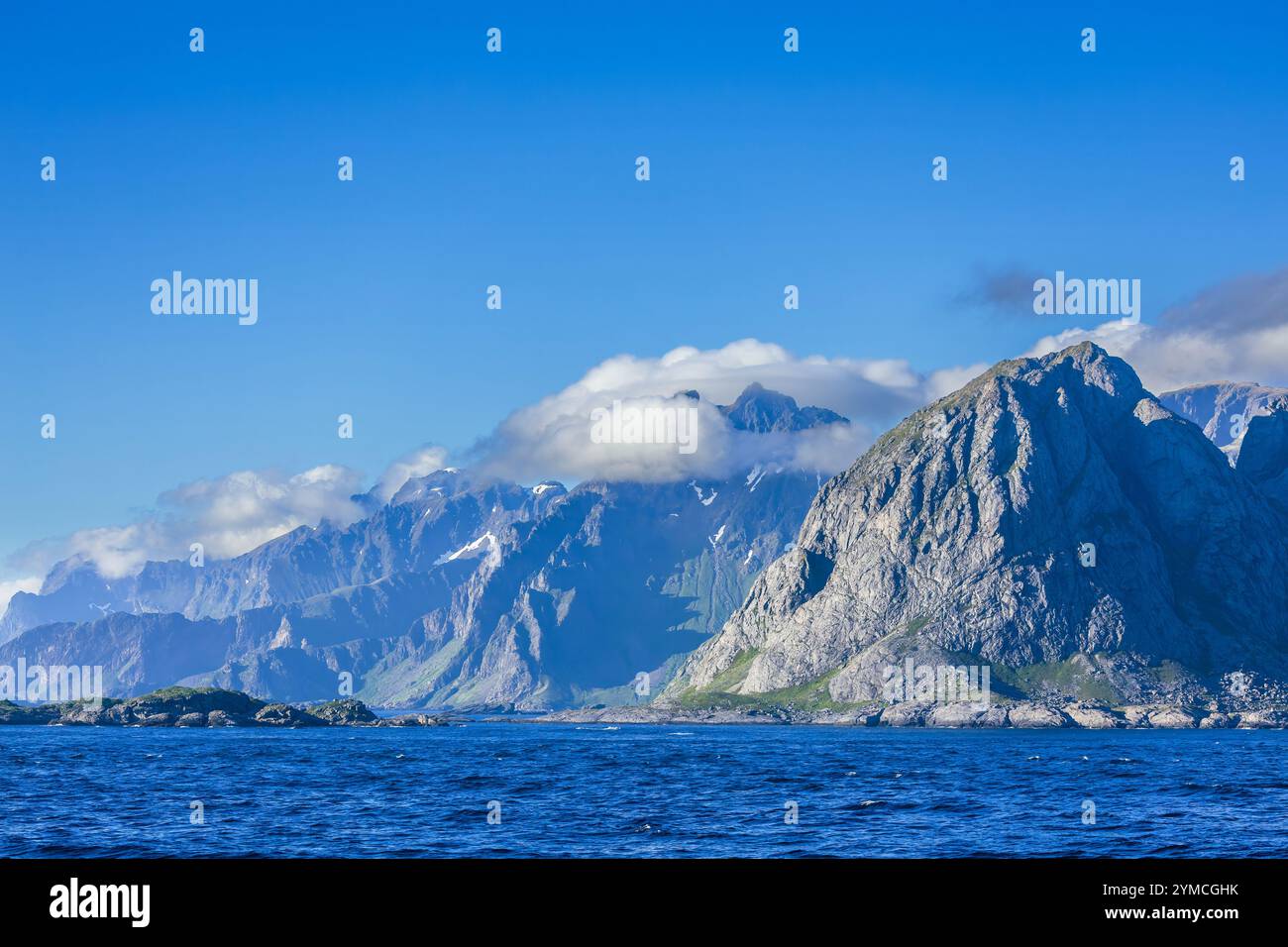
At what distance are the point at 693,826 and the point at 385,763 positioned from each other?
355 feet

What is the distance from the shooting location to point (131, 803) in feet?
372
